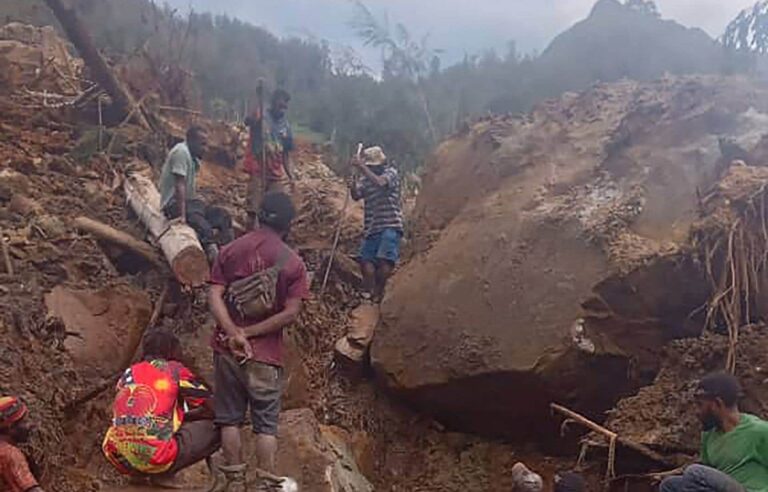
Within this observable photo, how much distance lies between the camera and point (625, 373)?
615 centimetres

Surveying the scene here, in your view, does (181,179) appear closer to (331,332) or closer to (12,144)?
(331,332)

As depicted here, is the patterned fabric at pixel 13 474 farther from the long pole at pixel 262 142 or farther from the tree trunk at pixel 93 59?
the tree trunk at pixel 93 59

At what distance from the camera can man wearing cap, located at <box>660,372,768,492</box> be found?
3910 mm

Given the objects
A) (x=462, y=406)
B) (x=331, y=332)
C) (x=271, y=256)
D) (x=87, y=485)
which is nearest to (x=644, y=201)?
(x=462, y=406)

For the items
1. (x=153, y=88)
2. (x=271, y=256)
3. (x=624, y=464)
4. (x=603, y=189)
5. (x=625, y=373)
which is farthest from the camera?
(x=153, y=88)

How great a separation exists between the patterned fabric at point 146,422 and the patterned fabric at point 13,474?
0.50m

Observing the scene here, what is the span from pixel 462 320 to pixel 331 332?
58.0 inches

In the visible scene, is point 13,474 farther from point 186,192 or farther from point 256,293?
point 186,192

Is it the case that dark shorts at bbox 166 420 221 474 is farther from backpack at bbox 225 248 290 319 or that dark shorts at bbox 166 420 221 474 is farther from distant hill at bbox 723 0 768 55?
distant hill at bbox 723 0 768 55

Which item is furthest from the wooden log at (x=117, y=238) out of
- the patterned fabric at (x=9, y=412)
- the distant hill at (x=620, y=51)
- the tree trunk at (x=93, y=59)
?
the distant hill at (x=620, y=51)

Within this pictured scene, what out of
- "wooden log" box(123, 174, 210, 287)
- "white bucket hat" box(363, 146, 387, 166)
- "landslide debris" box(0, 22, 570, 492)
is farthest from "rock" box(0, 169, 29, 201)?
"white bucket hat" box(363, 146, 387, 166)

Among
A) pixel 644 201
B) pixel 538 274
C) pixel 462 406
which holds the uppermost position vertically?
pixel 644 201

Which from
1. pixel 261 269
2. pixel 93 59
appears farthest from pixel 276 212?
pixel 93 59

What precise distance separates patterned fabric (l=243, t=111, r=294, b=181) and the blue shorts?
129 centimetres
